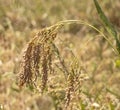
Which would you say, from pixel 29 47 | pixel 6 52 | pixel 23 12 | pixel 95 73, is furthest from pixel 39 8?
pixel 29 47

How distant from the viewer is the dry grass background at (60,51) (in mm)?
2363

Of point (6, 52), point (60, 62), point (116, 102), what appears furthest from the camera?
point (6, 52)

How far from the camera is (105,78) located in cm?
309

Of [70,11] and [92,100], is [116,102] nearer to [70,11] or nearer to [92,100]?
[92,100]

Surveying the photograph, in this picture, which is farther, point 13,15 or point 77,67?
point 13,15

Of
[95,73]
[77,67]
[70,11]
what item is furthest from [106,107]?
[70,11]

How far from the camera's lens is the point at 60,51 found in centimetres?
346

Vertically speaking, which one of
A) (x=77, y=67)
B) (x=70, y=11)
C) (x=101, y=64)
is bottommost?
(x=77, y=67)

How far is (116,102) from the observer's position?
2348 mm

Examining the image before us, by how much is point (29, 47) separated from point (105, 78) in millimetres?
1649

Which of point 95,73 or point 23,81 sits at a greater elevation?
point 95,73

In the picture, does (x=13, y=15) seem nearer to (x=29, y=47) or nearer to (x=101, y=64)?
(x=101, y=64)

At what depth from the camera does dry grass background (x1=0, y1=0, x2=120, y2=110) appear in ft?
7.75

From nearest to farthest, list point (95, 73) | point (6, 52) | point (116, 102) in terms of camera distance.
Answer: point (116, 102) → point (95, 73) → point (6, 52)
